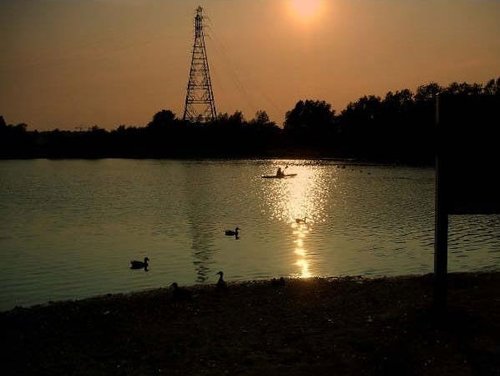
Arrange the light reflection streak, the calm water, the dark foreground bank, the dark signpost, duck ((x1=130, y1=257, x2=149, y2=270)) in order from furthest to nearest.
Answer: the light reflection streak < duck ((x1=130, y1=257, x2=149, y2=270)) < the calm water < the dark signpost < the dark foreground bank

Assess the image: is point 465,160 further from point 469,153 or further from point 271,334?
point 271,334

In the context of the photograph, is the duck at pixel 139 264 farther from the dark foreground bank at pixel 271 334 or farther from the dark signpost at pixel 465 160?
the dark signpost at pixel 465 160

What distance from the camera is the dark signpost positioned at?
1073 cm

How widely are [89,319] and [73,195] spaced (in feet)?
191

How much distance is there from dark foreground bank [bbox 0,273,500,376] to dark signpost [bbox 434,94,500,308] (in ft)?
4.97

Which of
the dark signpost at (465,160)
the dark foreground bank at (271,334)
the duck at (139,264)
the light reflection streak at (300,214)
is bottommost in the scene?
the light reflection streak at (300,214)

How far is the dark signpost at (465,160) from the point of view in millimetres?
10734

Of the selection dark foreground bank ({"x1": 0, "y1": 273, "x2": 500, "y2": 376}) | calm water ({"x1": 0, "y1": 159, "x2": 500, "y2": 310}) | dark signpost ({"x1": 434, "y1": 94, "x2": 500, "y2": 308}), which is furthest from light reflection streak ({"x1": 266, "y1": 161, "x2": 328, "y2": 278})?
dark signpost ({"x1": 434, "y1": 94, "x2": 500, "y2": 308})

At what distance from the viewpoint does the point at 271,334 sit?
1155 centimetres

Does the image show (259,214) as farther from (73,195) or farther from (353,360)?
(353,360)

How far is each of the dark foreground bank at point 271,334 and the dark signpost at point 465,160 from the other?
1514 mm

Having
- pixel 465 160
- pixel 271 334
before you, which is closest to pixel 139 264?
pixel 271 334

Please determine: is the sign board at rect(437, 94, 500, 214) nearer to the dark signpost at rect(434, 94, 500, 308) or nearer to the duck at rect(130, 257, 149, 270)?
the dark signpost at rect(434, 94, 500, 308)

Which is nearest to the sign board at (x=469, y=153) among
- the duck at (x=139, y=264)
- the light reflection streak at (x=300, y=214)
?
the light reflection streak at (x=300, y=214)
